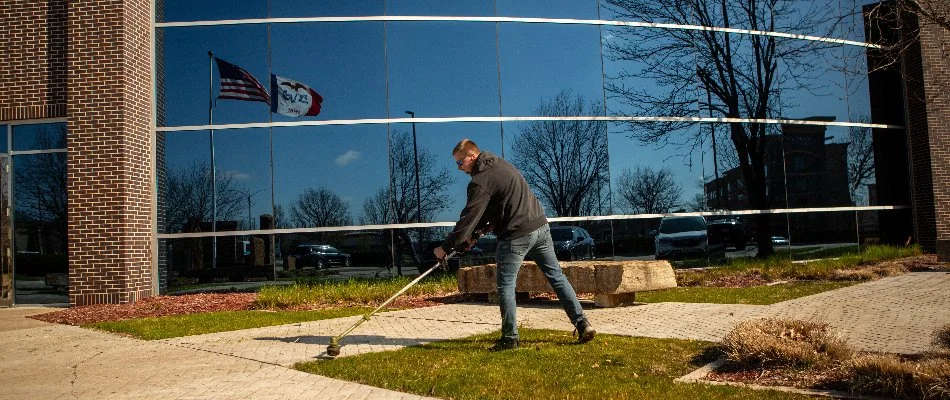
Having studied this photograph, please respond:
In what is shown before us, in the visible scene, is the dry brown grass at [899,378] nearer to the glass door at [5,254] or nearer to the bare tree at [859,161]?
the glass door at [5,254]

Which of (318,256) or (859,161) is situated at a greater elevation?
(859,161)

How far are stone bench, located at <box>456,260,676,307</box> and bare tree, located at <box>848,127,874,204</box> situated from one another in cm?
1010

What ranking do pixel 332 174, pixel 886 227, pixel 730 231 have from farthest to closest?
pixel 886 227 → pixel 730 231 → pixel 332 174

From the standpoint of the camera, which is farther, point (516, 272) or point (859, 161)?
point (859, 161)

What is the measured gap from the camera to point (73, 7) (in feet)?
39.7

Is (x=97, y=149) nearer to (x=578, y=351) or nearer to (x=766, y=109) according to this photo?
(x=578, y=351)

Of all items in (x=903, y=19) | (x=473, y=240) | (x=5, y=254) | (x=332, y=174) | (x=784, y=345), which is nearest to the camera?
(x=784, y=345)

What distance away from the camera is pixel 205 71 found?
13352 millimetres

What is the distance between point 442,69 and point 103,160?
20.6 feet

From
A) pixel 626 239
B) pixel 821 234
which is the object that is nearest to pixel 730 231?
pixel 626 239

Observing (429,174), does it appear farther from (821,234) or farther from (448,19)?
(821,234)

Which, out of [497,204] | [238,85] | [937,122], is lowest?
[497,204]

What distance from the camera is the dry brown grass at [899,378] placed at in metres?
4.06

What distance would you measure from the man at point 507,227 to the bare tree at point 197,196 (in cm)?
784
